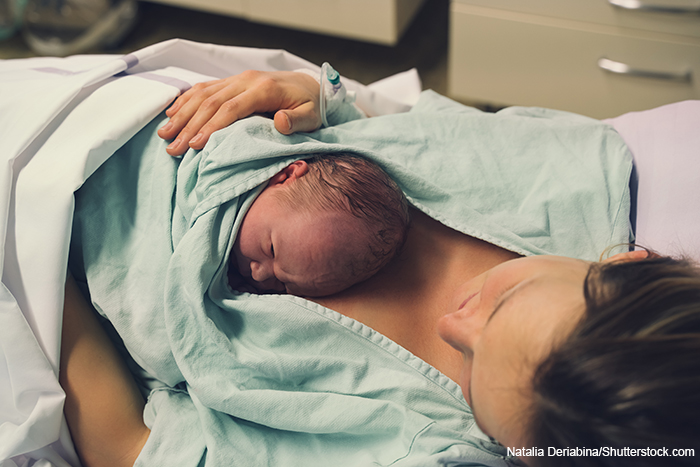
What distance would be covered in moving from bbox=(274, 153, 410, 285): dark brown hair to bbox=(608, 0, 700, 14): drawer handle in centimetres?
93

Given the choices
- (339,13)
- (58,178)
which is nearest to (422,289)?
(58,178)

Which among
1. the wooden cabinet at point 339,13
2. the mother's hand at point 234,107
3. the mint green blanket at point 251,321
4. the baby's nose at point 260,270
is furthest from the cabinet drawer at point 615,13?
the baby's nose at point 260,270

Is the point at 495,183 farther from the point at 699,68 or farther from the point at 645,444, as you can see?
the point at 699,68

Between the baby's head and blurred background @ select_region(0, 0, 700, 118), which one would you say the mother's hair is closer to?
the baby's head

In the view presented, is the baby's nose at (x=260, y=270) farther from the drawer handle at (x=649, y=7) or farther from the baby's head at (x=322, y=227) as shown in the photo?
the drawer handle at (x=649, y=7)

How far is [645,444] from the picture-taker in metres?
0.48

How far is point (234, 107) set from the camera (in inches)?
32.3

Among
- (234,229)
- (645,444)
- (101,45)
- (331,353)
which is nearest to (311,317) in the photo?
(331,353)

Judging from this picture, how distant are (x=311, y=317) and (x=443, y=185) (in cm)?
32

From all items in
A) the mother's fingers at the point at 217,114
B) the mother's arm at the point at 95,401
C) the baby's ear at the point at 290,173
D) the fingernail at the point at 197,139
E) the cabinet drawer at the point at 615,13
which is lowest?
the mother's arm at the point at 95,401

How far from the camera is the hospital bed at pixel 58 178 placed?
701 millimetres

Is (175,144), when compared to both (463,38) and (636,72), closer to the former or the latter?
(463,38)

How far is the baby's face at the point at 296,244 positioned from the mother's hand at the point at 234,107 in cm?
12

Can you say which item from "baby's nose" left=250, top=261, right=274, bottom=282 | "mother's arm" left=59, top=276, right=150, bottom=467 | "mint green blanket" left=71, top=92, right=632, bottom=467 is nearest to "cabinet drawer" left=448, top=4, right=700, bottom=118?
"mint green blanket" left=71, top=92, right=632, bottom=467
